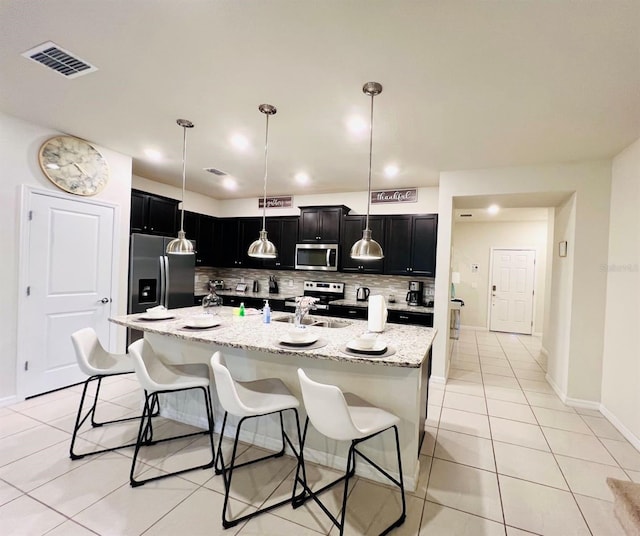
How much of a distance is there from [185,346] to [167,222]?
263cm

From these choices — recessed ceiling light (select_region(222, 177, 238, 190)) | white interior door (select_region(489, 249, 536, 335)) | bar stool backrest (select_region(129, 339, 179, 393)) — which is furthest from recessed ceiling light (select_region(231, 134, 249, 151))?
white interior door (select_region(489, 249, 536, 335))

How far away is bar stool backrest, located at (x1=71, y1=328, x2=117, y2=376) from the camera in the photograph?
2217 millimetres

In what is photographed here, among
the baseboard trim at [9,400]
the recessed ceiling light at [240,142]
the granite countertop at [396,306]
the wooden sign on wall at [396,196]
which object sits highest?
the recessed ceiling light at [240,142]

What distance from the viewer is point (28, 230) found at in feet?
9.96

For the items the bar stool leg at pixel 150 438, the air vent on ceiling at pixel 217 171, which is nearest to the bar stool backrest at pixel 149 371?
the bar stool leg at pixel 150 438

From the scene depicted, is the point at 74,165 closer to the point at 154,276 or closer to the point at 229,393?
the point at 154,276

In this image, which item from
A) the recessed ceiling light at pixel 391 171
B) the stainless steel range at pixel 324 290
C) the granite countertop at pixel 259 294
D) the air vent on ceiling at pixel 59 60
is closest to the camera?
the air vent on ceiling at pixel 59 60

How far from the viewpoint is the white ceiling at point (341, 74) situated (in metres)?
1.61

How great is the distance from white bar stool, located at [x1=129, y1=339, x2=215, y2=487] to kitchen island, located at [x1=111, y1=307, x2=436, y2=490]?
222 millimetres

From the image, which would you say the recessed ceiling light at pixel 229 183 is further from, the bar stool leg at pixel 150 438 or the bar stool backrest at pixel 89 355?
the bar stool leg at pixel 150 438

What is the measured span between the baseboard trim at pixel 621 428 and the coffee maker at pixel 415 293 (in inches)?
89.8

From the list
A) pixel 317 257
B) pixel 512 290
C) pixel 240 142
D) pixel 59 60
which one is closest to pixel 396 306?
pixel 317 257

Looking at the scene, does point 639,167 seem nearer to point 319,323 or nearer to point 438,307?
point 438,307

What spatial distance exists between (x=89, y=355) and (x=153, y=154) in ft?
8.14
